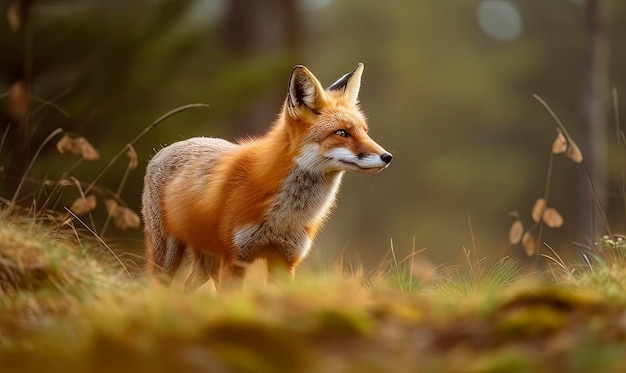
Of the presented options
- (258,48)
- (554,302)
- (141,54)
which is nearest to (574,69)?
(258,48)

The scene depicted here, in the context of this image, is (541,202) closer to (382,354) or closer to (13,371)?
(382,354)

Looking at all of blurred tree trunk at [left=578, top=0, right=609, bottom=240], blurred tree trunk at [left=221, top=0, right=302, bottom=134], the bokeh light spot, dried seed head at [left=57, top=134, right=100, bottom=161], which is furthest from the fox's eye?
the bokeh light spot

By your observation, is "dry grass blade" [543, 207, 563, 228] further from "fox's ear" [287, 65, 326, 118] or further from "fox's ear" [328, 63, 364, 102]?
"fox's ear" [287, 65, 326, 118]

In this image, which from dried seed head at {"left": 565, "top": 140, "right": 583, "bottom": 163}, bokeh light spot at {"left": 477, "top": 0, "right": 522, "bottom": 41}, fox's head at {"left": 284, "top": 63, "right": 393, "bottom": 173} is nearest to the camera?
fox's head at {"left": 284, "top": 63, "right": 393, "bottom": 173}

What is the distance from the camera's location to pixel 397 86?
35750 mm

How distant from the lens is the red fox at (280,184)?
5785 millimetres

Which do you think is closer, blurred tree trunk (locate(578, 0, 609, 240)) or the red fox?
the red fox

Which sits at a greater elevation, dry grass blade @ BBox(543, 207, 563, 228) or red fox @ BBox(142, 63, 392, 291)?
red fox @ BBox(142, 63, 392, 291)

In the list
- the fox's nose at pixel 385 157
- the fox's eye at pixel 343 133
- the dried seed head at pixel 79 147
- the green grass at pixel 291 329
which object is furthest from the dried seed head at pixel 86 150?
the fox's nose at pixel 385 157

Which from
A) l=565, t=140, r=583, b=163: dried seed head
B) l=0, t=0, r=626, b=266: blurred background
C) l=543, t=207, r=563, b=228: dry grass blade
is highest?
l=565, t=140, r=583, b=163: dried seed head

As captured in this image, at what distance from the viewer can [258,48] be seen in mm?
15500

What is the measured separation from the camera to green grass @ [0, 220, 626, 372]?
Result: 3.22 meters

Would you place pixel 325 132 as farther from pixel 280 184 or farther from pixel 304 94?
pixel 280 184

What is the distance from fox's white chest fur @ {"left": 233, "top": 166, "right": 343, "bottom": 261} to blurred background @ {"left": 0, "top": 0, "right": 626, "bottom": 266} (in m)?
4.50
